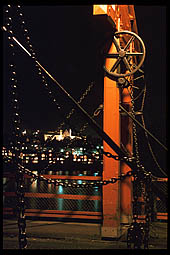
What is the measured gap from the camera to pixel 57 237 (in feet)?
21.5

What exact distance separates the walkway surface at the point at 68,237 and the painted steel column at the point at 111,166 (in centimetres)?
30

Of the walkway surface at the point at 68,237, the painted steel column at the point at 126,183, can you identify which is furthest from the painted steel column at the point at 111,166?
the painted steel column at the point at 126,183

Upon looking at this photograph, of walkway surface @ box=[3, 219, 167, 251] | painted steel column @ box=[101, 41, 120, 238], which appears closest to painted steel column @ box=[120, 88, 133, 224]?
walkway surface @ box=[3, 219, 167, 251]

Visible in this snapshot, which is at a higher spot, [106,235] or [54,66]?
[54,66]

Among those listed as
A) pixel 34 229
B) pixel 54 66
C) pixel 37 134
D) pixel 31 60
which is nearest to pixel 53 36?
pixel 54 66

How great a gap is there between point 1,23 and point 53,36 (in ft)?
17.4

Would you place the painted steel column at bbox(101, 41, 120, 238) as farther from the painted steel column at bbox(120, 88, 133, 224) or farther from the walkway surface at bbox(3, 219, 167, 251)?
the painted steel column at bbox(120, 88, 133, 224)

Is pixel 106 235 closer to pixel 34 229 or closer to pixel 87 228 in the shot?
pixel 87 228

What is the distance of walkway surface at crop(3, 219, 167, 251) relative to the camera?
5898 millimetres

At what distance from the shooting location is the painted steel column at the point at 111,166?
647cm

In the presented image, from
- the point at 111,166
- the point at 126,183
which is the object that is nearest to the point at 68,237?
the point at 111,166

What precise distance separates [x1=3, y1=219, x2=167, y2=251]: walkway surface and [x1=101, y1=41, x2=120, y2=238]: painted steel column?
302mm

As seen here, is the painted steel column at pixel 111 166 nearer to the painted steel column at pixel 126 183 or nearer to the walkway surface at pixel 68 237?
the walkway surface at pixel 68 237

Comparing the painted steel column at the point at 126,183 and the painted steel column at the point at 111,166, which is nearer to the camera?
the painted steel column at the point at 111,166
